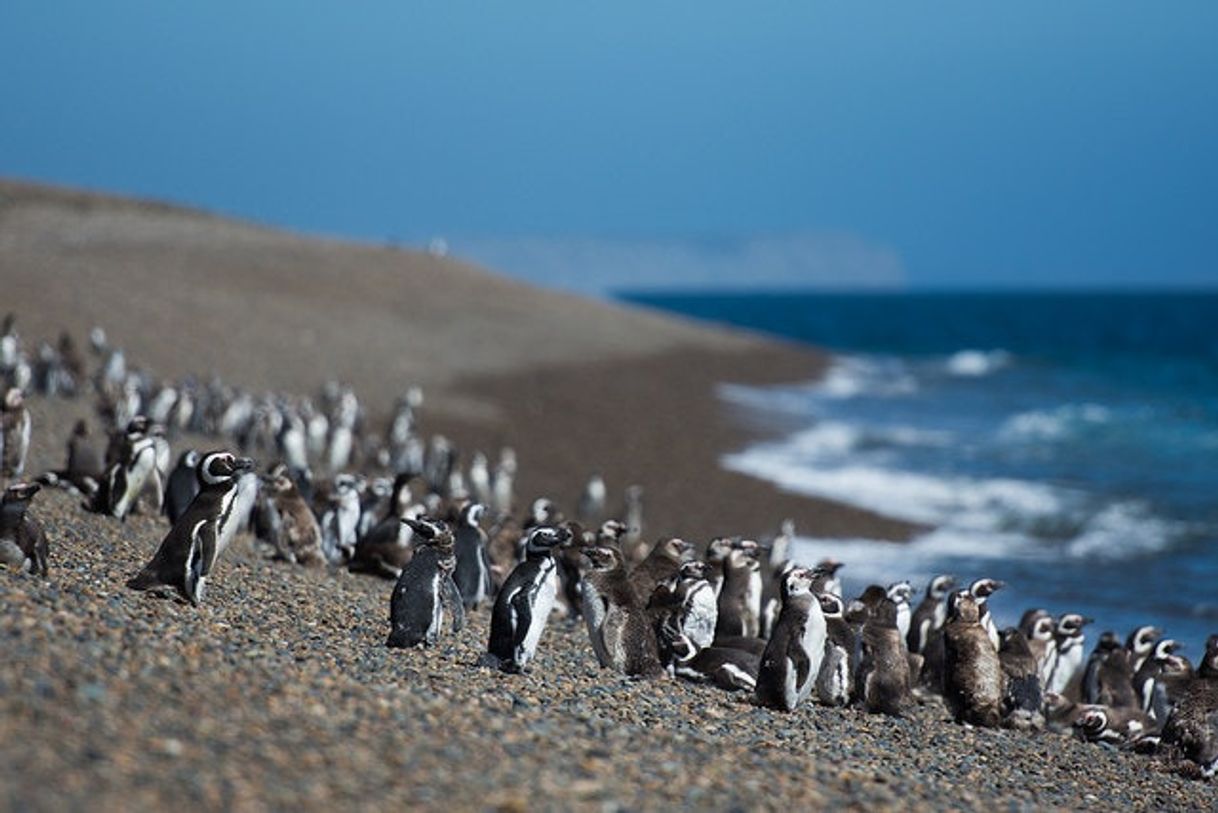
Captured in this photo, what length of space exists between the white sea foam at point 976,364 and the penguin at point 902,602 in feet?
134

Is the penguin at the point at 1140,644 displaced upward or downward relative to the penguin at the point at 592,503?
downward

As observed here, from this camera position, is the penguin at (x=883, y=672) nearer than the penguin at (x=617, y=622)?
No

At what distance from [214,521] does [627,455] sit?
52.9ft

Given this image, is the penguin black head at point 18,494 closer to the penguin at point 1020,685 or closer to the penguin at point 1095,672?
the penguin at point 1020,685

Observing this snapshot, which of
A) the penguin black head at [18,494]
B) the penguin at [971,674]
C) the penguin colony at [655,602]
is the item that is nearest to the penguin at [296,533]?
the penguin colony at [655,602]

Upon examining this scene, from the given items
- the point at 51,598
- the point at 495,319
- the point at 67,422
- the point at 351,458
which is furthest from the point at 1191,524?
the point at 495,319

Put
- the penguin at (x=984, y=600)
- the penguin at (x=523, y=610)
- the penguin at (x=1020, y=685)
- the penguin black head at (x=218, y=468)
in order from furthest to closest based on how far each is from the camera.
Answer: the penguin at (x=984, y=600) < the penguin at (x=1020, y=685) < the penguin black head at (x=218, y=468) < the penguin at (x=523, y=610)

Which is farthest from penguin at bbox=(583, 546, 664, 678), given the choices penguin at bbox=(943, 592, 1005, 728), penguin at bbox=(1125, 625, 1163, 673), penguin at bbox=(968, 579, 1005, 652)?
penguin at bbox=(1125, 625, 1163, 673)

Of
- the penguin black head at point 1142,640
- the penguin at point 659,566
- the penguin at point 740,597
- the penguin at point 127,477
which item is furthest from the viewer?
the penguin at point 127,477

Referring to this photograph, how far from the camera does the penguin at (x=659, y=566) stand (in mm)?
11633

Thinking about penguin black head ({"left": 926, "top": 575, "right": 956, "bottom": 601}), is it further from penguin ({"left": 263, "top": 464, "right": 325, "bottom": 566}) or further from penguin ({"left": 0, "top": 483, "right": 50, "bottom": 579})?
penguin ({"left": 0, "top": 483, "right": 50, "bottom": 579})

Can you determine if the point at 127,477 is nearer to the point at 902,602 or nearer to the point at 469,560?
the point at 469,560

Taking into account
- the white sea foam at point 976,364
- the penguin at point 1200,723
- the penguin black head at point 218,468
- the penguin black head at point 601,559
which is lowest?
the penguin at point 1200,723

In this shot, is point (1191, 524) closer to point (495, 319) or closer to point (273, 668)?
point (273, 668)
